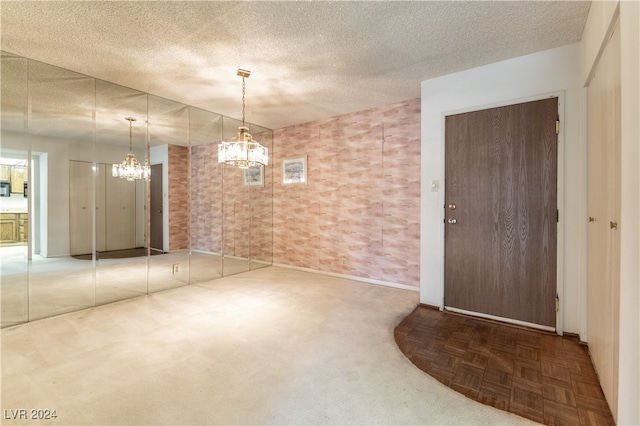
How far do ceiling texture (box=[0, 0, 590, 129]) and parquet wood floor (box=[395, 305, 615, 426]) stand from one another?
2698 mm

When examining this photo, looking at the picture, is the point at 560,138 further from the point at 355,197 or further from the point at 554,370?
the point at 355,197

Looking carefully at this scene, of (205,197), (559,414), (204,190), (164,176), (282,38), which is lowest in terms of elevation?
(559,414)

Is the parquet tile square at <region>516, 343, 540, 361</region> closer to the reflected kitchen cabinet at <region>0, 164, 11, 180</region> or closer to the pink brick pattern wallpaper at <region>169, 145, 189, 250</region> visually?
the pink brick pattern wallpaper at <region>169, 145, 189, 250</region>

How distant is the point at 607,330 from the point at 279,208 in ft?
15.1

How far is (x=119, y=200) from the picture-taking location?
399 cm

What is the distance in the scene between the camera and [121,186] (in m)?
3.97

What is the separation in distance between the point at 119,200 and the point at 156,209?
552 mm

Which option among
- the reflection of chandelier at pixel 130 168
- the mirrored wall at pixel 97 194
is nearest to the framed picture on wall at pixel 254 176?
the mirrored wall at pixel 97 194

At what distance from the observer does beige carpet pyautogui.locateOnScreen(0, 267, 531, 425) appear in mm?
1588

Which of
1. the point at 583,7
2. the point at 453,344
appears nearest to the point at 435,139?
the point at 583,7

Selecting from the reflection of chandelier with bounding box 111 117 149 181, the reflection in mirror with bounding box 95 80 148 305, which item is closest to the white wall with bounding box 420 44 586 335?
the reflection in mirror with bounding box 95 80 148 305

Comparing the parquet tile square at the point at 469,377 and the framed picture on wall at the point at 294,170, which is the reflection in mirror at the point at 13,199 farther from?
the parquet tile square at the point at 469,377

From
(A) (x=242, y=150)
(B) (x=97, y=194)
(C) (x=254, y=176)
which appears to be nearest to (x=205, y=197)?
(C) (x=254, y=176)

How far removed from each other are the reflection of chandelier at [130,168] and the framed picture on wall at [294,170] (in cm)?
225
